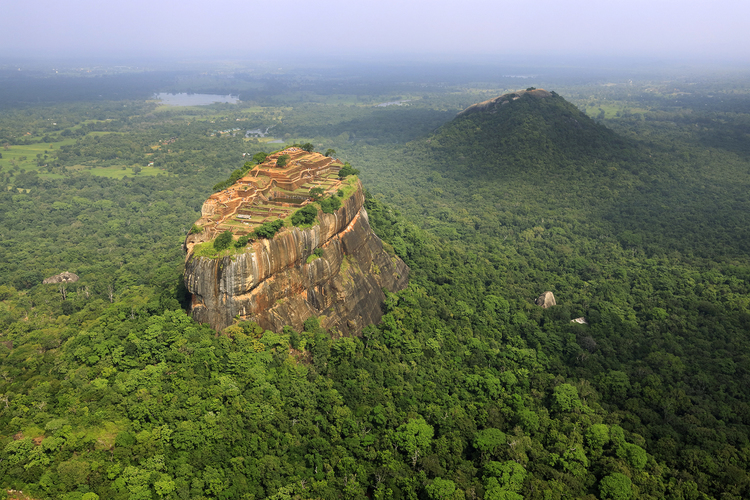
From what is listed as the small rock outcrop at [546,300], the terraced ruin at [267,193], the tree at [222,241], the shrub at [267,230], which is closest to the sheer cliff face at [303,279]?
the shrub at [267,230]

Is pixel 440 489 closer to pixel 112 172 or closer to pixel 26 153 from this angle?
pixel 112 172

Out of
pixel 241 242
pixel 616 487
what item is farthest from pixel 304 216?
pixel 616 487

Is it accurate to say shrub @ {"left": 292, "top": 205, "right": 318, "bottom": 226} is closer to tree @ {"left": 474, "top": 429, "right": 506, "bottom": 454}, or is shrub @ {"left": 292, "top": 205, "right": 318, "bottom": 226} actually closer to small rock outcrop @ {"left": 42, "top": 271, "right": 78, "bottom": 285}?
tree @ {"left": 474, "top": 429, "right": 506, "bottom": 454}

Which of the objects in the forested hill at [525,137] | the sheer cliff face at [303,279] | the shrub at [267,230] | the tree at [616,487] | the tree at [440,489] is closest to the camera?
the tree at [440,489]

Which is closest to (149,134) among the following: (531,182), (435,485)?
(531,182)

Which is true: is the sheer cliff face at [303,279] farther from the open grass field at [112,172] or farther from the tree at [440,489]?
the open grass field at [112,172]

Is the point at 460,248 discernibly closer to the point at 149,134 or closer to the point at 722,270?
the point at 722,270
